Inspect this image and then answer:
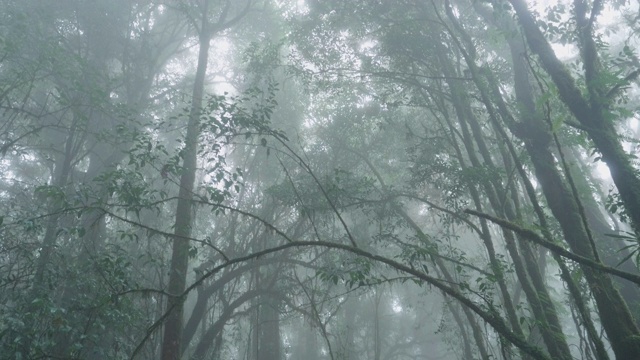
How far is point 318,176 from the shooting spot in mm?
13039

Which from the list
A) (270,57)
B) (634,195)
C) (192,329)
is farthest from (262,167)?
(634,195)

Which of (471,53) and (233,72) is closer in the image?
(471,53)

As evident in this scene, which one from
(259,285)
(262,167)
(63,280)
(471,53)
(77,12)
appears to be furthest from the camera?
(262,167)

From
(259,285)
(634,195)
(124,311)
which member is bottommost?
(634,195)

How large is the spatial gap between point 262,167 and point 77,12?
7.10 metres

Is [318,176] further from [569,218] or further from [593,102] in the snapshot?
[593,102]

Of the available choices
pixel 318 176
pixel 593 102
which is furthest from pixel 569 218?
pixel 318 176

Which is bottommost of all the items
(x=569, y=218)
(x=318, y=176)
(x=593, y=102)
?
(x=569, y=218)

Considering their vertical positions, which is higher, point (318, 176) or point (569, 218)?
point (318, 176)

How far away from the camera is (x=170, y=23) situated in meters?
18.3

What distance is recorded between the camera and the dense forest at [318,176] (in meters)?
3.99

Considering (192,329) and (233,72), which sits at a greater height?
(233,72)

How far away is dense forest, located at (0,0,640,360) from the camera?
3.99 meters

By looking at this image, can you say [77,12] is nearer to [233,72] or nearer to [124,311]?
[233,72]
